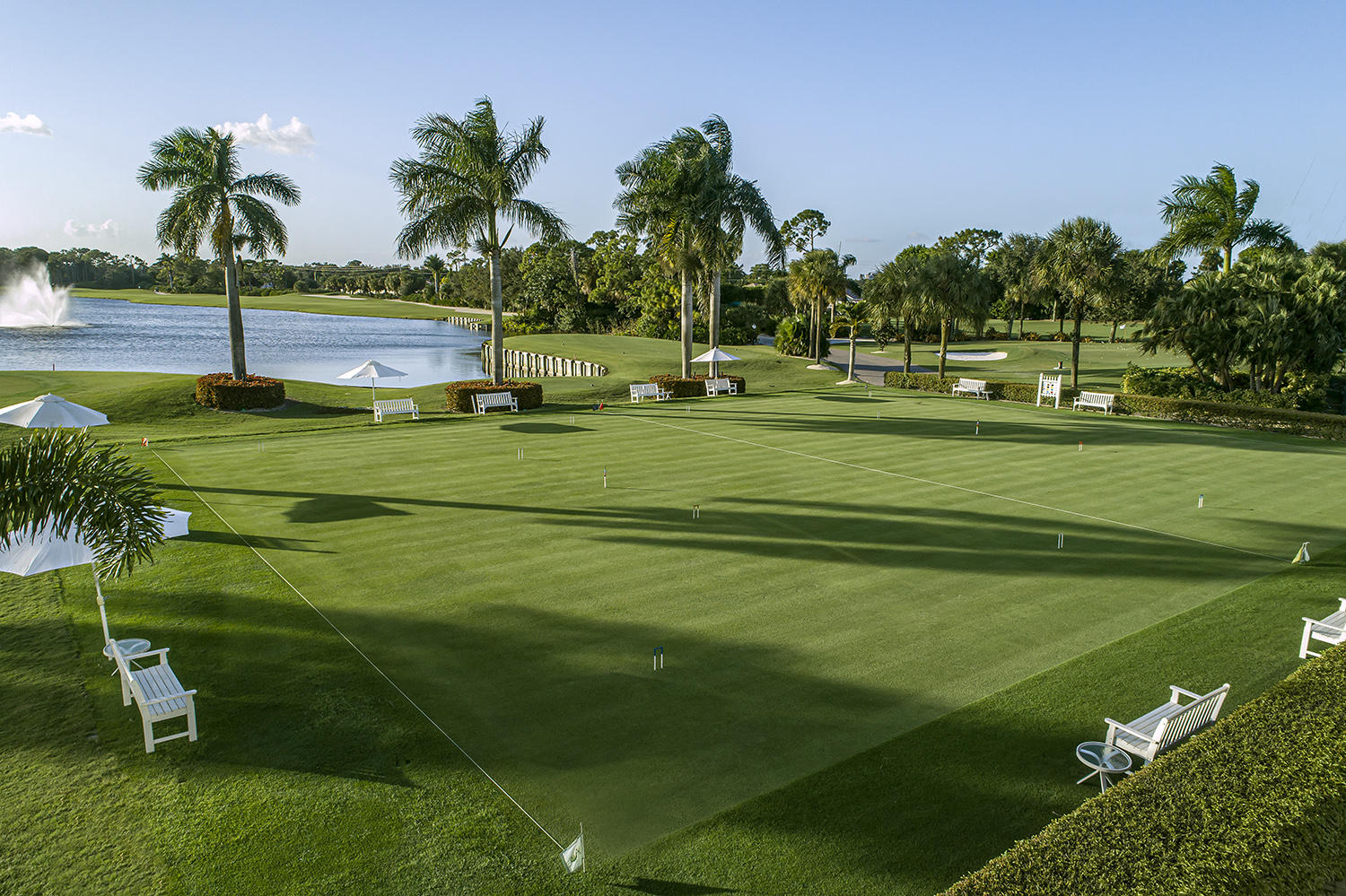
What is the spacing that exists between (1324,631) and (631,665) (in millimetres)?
9662

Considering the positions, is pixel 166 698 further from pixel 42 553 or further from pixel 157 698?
pixel 42 553

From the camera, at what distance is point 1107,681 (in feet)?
32.9

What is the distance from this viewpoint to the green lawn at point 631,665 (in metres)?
6.93

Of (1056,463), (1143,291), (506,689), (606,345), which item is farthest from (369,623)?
(1143,291)

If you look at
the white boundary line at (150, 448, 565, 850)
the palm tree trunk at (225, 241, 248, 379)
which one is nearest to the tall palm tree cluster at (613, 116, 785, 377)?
the palm tree trunk at (225, 241, 248, 379)

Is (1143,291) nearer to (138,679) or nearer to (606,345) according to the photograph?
(606,345)

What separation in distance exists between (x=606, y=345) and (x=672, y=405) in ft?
105

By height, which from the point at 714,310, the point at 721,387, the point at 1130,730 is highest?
the point at 714,310

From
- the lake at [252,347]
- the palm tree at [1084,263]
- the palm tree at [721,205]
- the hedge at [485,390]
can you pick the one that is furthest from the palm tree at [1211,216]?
the lake at [252,347]

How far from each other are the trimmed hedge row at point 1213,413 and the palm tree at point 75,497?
118 feet

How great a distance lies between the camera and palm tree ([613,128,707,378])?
39406mm

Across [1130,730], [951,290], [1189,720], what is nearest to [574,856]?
[1130,730]

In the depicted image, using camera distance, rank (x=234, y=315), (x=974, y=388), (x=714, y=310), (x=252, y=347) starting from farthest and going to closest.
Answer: (x=252, y=347) → (x=714, y=310) → (x=974, y=388) → (x=234, y=315)

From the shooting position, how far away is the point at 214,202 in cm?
3512
